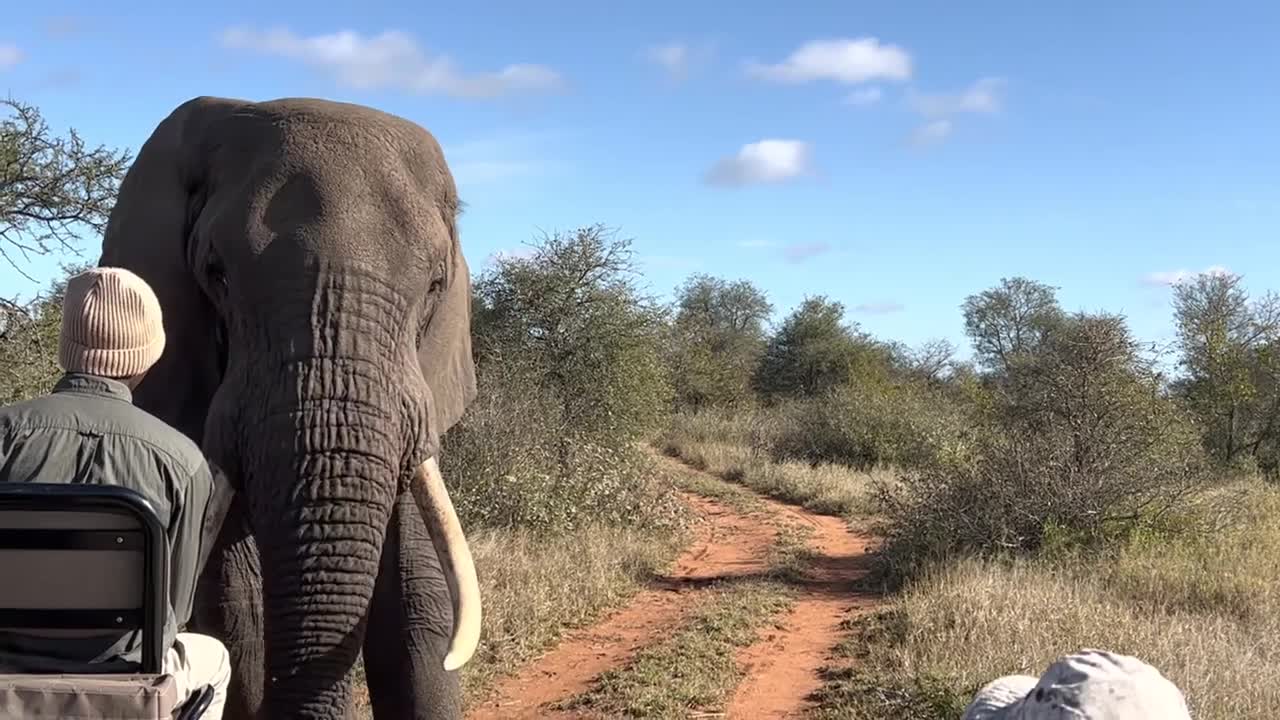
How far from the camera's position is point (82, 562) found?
2.30 meters

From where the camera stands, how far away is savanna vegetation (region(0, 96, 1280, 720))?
714 cm

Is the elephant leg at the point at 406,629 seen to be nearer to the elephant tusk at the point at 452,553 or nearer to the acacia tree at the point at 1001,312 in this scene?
the elephant tusk at the point at 452,553

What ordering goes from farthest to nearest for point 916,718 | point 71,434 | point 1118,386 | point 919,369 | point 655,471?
point 919,369 → point 655,471 → point 1118,386 → point 916,718 → point 71,434

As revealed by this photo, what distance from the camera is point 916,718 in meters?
6.15

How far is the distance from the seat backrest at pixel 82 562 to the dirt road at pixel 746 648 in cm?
458

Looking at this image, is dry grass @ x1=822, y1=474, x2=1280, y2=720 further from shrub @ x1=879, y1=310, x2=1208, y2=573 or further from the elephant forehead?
the elephant forehead

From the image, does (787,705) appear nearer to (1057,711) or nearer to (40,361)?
(1057,711)

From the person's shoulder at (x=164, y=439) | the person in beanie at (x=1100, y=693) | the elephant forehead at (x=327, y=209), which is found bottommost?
the person in beanie at (x=1100, y=693)

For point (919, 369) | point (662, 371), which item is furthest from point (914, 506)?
point (919, 369)

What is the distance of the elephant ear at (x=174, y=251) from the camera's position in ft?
14.5

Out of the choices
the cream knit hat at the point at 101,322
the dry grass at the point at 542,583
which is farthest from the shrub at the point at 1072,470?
the cream knit hat at the point at 101,322

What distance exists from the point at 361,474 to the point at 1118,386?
8.91 m

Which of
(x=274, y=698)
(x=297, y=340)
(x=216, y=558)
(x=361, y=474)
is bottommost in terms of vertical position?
(x=274, y=698)

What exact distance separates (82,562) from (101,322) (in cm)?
59
